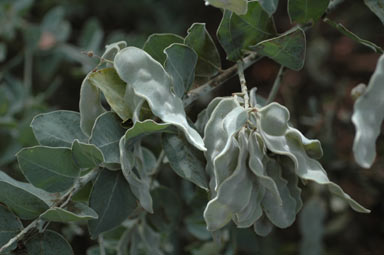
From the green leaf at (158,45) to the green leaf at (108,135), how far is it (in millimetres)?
74

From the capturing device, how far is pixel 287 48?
1.66 ft

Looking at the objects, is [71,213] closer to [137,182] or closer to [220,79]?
[137,182]

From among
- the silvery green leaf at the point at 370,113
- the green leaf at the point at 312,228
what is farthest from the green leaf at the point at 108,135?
the green leaf at the point at 312,228

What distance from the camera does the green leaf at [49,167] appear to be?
509 mm

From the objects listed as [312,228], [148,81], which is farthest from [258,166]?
[312,228]

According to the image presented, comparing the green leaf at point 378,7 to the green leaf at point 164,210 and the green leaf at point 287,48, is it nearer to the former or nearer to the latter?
Result: the green leaf at point 287,48

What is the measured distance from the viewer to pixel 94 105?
505 millimetres

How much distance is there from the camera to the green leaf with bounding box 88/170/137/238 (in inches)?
20.3

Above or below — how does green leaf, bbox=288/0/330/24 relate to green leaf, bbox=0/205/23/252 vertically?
above

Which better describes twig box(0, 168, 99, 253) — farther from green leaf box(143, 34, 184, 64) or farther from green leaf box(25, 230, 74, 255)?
green leaf box(143, 34, 184, 64)

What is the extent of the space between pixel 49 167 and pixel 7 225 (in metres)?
0.06

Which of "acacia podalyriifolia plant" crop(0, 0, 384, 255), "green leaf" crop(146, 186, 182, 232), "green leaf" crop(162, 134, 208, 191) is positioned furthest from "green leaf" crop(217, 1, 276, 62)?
"green leaf" crop(146, 186, 182, 232)

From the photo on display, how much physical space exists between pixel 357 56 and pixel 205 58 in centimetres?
125

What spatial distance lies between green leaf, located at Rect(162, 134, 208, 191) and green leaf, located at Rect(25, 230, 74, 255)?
0.42ft
